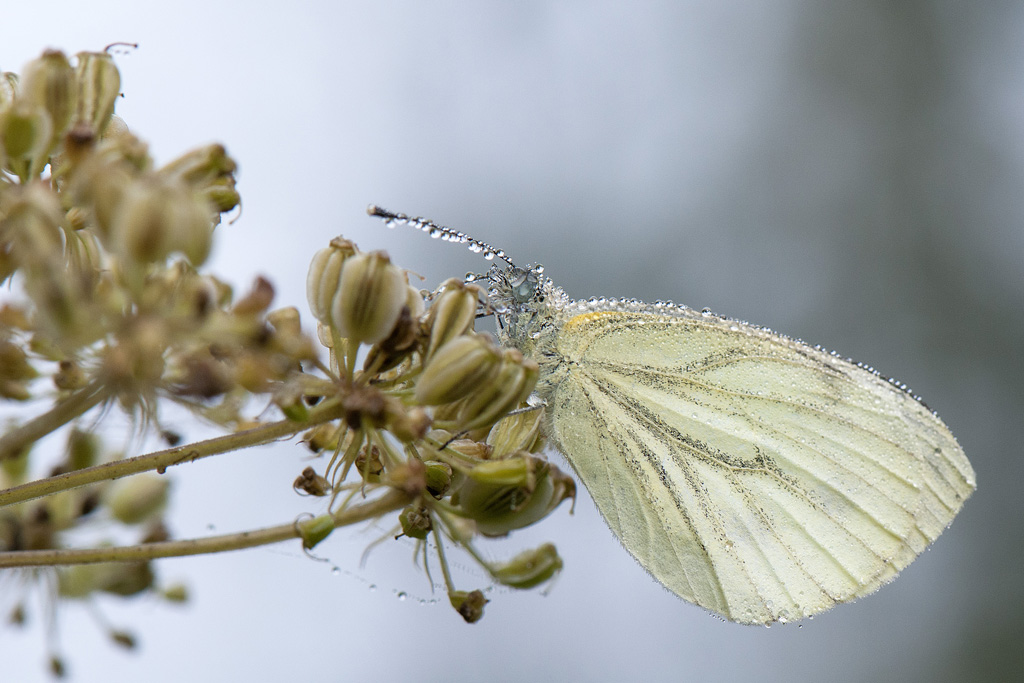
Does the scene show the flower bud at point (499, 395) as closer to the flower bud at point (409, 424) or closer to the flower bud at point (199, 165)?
the flower bud at point (409, 424)

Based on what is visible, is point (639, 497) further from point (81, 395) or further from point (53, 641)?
point (81, 395)

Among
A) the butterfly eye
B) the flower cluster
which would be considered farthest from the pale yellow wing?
the flower cluster

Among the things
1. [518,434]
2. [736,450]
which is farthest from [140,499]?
[736,450]

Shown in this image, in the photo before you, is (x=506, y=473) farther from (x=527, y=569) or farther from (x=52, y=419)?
(x=52, y=419)

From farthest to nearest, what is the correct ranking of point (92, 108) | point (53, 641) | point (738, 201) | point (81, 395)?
point (738, 201) → point (53, 641) → point (92, 108) → point (81, 395)

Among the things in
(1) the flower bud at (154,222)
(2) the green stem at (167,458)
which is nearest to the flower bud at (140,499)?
(2) the green stem at (167,458)

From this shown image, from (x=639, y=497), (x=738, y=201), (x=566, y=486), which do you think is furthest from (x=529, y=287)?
(x=738, y=201)
